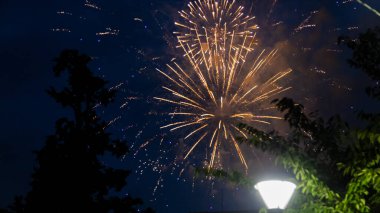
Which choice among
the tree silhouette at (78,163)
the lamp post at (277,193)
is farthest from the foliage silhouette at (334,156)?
the tree silhouette at (78,163)

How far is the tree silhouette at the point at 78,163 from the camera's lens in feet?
59.4

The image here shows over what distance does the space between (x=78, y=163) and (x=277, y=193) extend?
1163cm

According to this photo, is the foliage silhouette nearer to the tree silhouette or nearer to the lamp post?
the lamp post

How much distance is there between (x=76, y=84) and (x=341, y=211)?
42.8 ft

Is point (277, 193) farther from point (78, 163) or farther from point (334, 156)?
point (78, 163)

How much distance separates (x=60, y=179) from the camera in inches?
716

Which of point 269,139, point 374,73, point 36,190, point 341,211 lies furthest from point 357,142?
point 36,190

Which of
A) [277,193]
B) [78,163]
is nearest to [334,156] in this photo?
[277,193]

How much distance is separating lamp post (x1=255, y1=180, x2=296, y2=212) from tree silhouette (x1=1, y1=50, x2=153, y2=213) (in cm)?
1124

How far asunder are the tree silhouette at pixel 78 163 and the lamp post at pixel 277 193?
11.2 m

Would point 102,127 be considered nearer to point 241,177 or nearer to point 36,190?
point 36,190

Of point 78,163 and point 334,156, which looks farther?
point 78,163

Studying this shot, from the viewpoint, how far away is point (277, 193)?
7.44 meters

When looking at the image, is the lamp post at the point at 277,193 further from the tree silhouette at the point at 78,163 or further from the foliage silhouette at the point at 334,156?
the tree silhouette at the point at 78,163
